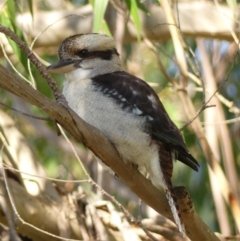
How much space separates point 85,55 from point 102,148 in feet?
2.05

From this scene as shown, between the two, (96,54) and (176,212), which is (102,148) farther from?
(96,54)

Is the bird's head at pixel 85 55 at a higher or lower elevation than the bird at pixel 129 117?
higher

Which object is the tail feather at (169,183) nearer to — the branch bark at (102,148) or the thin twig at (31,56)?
the branch bark at (102,148)

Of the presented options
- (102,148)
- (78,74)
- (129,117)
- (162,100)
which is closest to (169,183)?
(129,117)

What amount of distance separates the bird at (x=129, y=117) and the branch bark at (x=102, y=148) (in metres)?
0.06

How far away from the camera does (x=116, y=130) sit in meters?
2.34

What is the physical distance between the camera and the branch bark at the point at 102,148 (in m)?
1.81

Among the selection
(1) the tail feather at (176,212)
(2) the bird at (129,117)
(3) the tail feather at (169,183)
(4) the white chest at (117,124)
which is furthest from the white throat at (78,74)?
(1) the tail feather at (176,212)

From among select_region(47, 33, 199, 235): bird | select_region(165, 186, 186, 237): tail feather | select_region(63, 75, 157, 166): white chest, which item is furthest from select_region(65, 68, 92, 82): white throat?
select_region(165, 186, 186, 237): tail feather

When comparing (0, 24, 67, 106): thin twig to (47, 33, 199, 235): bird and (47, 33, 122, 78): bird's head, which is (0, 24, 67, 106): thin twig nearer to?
(47, 33, 199, 235): bird

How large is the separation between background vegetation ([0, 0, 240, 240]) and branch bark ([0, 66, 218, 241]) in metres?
0.03

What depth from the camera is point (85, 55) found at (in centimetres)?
262

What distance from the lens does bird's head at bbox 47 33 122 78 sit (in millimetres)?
2557

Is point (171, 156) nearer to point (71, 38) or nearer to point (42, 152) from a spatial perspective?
point (71, 38)
